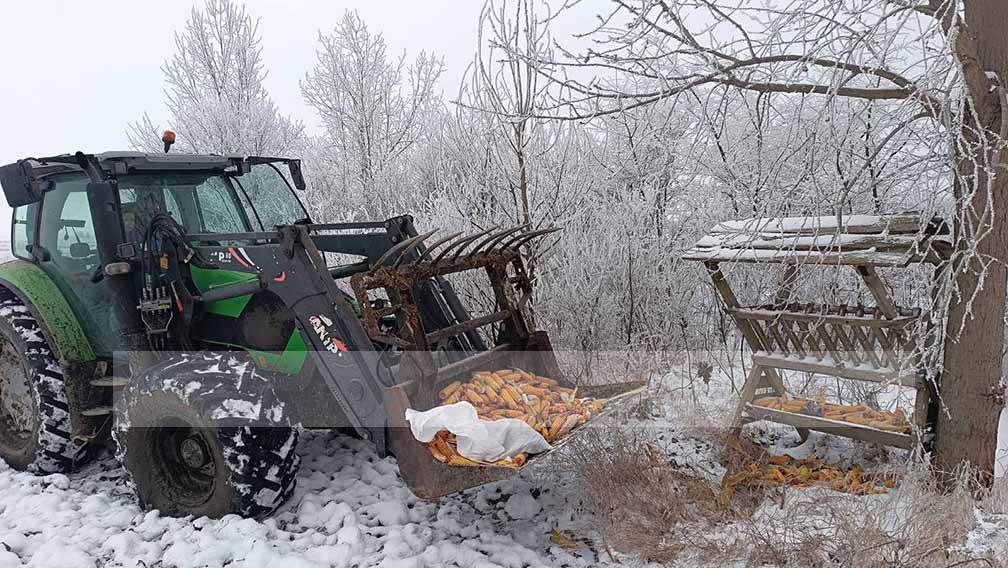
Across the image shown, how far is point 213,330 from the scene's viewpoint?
463cm

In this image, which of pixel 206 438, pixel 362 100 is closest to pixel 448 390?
pixel 206 438

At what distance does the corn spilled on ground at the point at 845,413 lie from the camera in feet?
15.0

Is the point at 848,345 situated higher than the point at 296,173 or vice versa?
the point at 296,173

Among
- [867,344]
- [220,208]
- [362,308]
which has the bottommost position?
[867,344]

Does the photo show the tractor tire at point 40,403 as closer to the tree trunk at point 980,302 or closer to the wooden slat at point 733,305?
the wooden slat at point 733,305

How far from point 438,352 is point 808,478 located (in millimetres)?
2406

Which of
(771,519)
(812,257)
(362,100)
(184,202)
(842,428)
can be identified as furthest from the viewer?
(362,100)

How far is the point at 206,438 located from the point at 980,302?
446 cm

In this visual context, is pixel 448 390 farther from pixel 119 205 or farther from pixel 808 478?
pixel 119 205

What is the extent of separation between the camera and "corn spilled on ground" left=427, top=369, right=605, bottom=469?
3.57 metres

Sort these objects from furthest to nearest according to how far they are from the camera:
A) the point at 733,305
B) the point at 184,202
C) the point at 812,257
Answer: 1. the point at 733,305
2. the point at 184,202
3. the point at 812,257

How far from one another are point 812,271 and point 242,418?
5.39 m

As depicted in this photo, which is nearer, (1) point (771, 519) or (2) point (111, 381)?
(1) point (771, 519)

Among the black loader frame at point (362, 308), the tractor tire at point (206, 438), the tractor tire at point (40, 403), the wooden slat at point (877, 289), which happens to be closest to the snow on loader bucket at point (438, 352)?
the black loader frame at point (362, 308)
